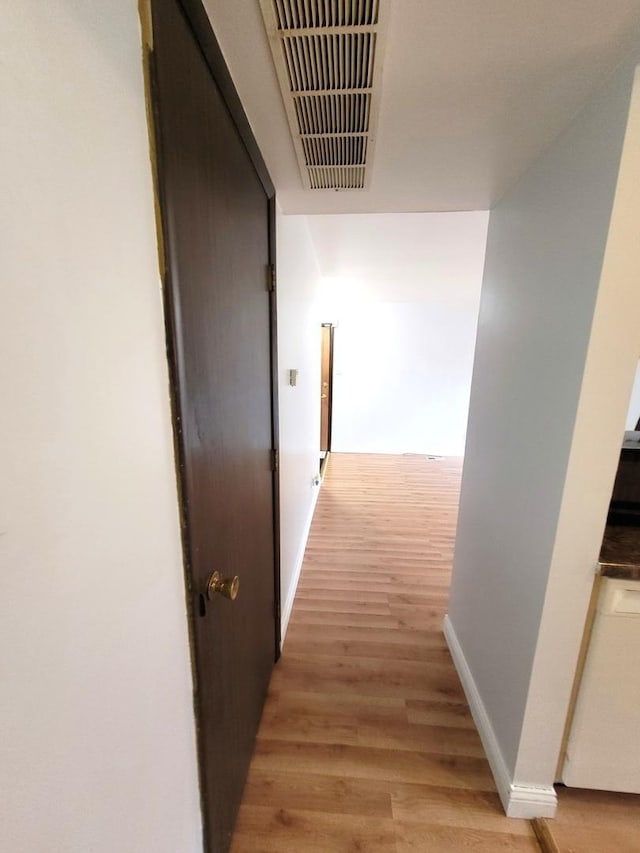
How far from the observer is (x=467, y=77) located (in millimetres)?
868

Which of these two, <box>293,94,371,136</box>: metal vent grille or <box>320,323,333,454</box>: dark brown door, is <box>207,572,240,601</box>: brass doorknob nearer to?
<box>293,94,371,136</box>: metal vent grille

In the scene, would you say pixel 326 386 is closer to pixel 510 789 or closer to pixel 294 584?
pixel 294 584

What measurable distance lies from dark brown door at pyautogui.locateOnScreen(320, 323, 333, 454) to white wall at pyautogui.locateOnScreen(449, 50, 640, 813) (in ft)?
12.9

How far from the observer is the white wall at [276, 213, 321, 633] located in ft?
5.86

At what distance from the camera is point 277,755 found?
1358 millimetres

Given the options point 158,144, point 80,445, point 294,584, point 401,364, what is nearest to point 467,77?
point 158,144

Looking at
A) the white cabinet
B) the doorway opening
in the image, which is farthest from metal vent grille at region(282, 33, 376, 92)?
the doorway opening

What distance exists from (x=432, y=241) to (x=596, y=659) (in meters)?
2.63

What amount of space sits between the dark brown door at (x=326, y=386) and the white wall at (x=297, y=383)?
2.42 meters

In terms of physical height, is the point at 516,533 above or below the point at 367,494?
above

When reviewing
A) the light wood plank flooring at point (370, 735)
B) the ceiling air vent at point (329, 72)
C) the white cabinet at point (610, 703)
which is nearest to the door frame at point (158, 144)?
the ceiling air vent at point (329, 72)

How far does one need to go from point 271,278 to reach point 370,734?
1975mm

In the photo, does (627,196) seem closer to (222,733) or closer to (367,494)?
(222,733)

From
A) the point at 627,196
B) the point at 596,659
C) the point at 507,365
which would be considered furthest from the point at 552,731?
the point at 627,196
